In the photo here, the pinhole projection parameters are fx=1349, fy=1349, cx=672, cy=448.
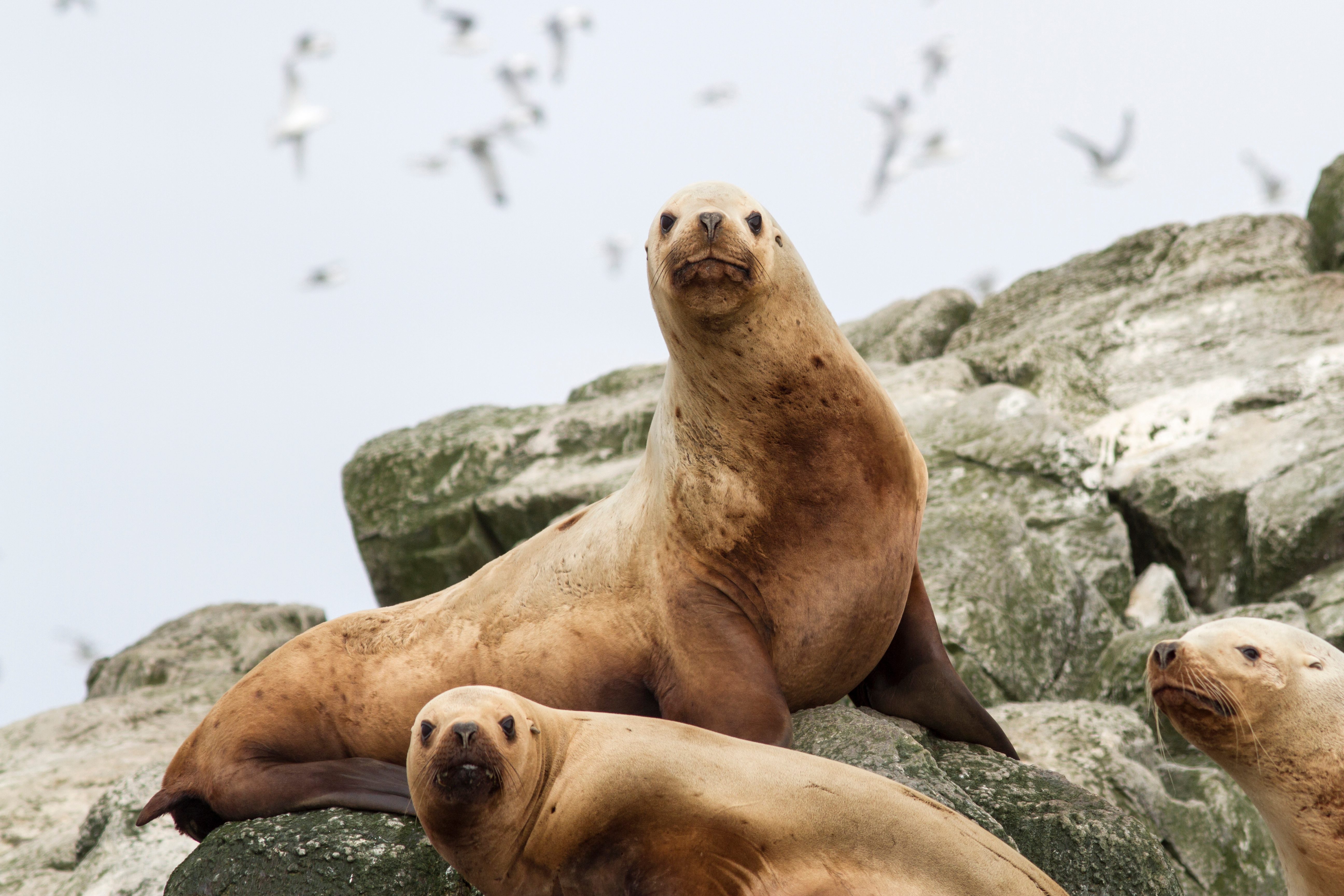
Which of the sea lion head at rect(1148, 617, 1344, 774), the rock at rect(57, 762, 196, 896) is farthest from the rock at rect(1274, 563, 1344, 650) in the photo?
the rock at rect(57, 762, 196, 896)

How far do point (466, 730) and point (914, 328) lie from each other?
11117 mm

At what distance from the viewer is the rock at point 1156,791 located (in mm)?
5695

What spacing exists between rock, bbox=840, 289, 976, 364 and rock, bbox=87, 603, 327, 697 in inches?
241

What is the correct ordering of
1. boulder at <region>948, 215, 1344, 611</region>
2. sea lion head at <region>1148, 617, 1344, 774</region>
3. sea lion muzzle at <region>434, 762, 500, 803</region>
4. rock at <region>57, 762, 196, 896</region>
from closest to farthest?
sea lion muzzle at <region>434, 762, 500, 803</region>, sea lion head at <region>1148, 617, 1344, 774</region>, rock at <region>57, 762, 196, 896</region>, boulder at <region>948, 215, 1344, 611</region>

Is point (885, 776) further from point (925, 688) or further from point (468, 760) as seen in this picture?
point (468, 760)

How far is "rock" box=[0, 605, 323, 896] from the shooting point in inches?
269

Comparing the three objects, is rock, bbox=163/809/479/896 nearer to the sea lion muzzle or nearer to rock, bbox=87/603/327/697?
the sea lion muzzle

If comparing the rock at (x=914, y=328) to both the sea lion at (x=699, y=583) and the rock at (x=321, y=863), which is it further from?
the rock at (x=321, y=863)

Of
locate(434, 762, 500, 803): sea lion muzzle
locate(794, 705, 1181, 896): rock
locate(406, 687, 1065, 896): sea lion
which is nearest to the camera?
locate(406, 687, 1065, 896): sea lion

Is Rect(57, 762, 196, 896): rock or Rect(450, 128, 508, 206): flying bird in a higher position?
Rect(450, 128, 508, 206): flying bird

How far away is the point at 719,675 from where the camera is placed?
4.15 metres

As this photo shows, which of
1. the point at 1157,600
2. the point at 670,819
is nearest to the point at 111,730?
the point at 670,819

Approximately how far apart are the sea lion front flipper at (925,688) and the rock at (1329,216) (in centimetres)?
871

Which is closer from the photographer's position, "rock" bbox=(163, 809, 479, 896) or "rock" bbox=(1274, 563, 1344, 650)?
"rock" bbox=(163, 809, 479, 896)
